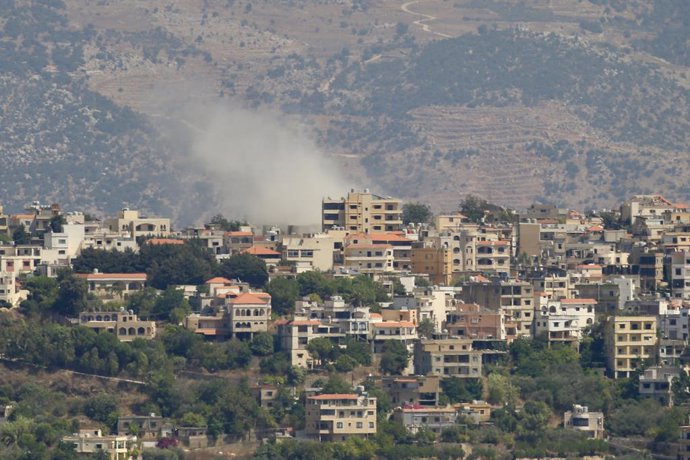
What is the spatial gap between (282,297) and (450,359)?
7.72 m

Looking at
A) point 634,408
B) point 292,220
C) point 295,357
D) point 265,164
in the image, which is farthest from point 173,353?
point 265,164

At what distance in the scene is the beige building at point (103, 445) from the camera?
118875 mm

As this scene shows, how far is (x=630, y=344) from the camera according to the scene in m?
129

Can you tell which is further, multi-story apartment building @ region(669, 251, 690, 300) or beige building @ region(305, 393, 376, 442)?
multi-story apartment building @ region(669, 251, 690, 300)

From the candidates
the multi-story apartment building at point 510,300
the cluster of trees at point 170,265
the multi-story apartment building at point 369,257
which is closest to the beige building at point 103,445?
the cluster of trees at point 170,265

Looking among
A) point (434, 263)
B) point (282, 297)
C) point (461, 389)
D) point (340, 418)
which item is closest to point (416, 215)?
point (434, 263)

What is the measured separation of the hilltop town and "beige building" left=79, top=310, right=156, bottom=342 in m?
0.07

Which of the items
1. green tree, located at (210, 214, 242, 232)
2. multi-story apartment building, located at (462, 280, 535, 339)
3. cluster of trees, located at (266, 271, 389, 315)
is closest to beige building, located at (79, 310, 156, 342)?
cluster of trees, located at (266, 271, 389, 315)

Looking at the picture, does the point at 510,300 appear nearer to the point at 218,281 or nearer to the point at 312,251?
the point at 218,281

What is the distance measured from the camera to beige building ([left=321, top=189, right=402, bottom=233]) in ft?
488

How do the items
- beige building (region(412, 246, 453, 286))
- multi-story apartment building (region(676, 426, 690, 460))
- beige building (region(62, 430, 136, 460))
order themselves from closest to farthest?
beige building (region(62, 430, 136, 460)), multi-story apartment building (region(676, 426, 690, 460)), beige building (region(412, 246, 453, 286))

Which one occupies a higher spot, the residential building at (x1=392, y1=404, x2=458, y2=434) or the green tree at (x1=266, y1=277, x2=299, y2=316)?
the green tree at (x1=266, y1=277, x2=299, y2=316)

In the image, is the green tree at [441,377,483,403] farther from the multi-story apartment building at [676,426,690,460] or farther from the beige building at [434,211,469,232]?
the beige building at [434,211,469,232]

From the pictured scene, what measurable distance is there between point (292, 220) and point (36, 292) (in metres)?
24.7
